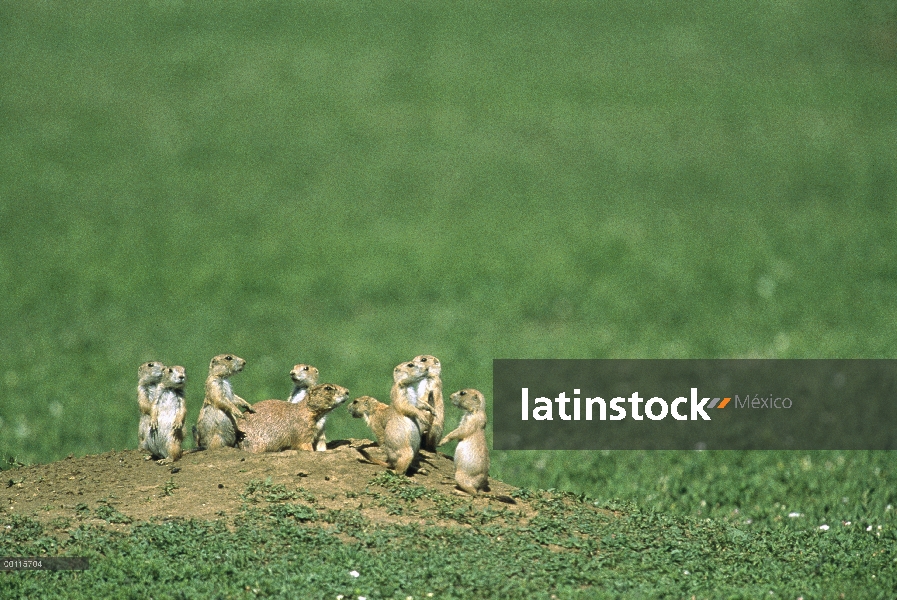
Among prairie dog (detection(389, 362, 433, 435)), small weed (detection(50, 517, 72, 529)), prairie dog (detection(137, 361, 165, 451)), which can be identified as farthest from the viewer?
prairie dog (detection(137, 361, 165, 451))

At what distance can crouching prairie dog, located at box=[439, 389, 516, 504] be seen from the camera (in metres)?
9.09

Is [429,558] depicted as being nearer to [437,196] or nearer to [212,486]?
[212,486]

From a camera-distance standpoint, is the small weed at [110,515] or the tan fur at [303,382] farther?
the tan fur at [303,382]

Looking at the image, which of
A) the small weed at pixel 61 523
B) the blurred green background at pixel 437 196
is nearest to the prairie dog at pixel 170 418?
the small weed at pixel 61 523

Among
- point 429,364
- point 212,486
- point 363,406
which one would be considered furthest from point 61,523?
point 429,364

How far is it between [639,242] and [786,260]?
2.79 meters

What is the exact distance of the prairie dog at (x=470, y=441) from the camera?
29.8 feet

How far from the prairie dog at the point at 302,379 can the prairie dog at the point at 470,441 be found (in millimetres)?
1239

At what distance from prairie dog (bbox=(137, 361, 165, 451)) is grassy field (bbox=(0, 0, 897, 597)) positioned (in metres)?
1.16

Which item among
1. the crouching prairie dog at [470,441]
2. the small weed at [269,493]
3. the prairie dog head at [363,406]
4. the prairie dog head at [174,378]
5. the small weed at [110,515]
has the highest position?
the prairie dog head at [174,378]

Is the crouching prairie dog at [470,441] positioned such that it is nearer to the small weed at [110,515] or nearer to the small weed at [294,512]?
the small weed at [294,512]

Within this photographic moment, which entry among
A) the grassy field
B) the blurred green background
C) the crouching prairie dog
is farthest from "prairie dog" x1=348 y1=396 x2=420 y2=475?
the blurred green background

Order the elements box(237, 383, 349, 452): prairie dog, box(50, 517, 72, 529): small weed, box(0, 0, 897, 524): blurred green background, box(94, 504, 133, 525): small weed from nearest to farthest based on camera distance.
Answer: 1. box(50, 517, 72, 529): small weed
2. box(94, 504, 133, 525): small weed
3. box(237, 383, 349, 452): prairie dog
4. box(0, 0, 897, 524): blurred green background

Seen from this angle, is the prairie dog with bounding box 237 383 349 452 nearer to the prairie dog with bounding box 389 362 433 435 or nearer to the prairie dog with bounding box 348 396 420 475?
the prairie dog with bounding box 348 396 420 475
